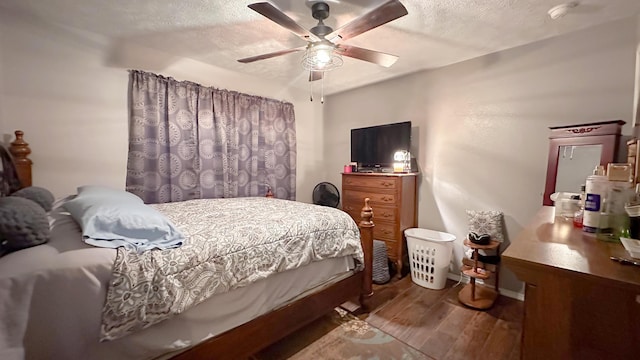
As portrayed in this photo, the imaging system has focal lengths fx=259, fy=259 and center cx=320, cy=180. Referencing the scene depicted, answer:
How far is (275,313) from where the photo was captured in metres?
1.52

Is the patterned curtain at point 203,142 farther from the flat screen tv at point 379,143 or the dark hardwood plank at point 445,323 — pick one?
the dark hardwood plank at point 445,323

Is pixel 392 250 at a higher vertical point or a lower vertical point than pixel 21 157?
lower

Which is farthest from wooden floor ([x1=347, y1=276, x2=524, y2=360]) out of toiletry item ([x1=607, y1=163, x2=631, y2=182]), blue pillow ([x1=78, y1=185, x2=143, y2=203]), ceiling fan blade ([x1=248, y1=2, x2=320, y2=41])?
ceiling fan blade ([x1=248, y1=2, x2=320, y2=41])

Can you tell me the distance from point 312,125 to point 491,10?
101 inches

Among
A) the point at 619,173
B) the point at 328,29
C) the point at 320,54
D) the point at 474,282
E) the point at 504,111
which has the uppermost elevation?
the point at 328,29

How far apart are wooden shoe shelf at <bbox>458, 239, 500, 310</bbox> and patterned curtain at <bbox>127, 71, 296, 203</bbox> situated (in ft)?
7.51

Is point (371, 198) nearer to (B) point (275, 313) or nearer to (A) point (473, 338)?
(A) point (473, 338)

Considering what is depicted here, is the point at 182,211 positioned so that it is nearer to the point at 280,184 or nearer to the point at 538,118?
the point at 280,184

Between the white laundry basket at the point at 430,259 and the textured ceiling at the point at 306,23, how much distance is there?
1.82 metres

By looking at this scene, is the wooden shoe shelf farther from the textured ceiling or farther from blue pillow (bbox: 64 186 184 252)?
blue pillow (bbox: 64 186 184 252)

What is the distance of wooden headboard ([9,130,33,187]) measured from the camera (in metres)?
1.92

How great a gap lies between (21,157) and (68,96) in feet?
1.94

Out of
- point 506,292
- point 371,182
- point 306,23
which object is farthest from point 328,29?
point 506,292

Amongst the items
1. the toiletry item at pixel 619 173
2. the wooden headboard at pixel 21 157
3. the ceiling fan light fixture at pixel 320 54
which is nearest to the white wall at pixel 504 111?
the toiletry item at pixel 619 173
